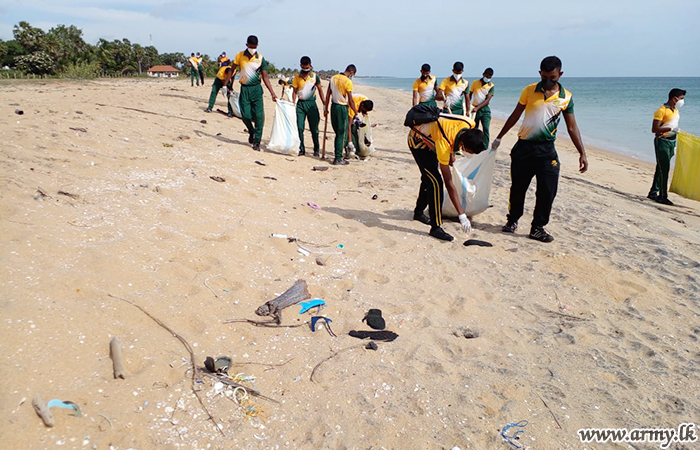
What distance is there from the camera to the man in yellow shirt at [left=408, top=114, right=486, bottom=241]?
405 centimetres

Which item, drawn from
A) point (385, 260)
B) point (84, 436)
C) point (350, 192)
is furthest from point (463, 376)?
point (350, 192)

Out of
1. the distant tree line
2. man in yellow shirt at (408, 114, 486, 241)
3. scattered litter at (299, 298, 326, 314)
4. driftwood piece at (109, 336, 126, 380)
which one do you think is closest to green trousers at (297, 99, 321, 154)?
man in yellow shirt at (408, 114, 486, 241)

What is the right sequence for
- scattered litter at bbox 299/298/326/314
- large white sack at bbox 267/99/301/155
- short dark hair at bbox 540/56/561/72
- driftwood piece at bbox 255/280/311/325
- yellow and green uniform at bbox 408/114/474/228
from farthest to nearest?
large white sack at bbox 267/99/301/155
yellow and green uniform at bbox 408/114/474/228
short dark hair at bbox 540/56/561/72
scattered litter at bbox 299/298/326/314
driftwood piece at bbox 255/280/311/325

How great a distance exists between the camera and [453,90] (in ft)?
27.0

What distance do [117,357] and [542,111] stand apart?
4.08 m

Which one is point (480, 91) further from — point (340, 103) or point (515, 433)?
point (515, 433)

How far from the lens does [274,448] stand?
2008 millimetres

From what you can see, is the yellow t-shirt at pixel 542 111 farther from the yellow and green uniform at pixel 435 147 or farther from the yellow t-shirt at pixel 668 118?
the yellow t-shirt at pixel 668 118

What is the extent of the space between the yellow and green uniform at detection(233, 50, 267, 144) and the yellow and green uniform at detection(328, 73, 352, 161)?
1.19 m

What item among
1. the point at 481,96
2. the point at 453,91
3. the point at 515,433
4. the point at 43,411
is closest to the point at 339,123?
the point at 453,91

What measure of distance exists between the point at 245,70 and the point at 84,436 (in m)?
6.21

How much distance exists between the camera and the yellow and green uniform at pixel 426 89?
8.03 meters

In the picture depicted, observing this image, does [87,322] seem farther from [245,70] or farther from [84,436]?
[245,70]

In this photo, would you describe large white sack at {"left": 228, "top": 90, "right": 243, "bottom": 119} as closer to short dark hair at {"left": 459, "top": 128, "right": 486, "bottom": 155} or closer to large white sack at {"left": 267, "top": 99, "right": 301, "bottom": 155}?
large white sack at {"left": 267, "top": 99, "right": 301, "bottom": 155}
